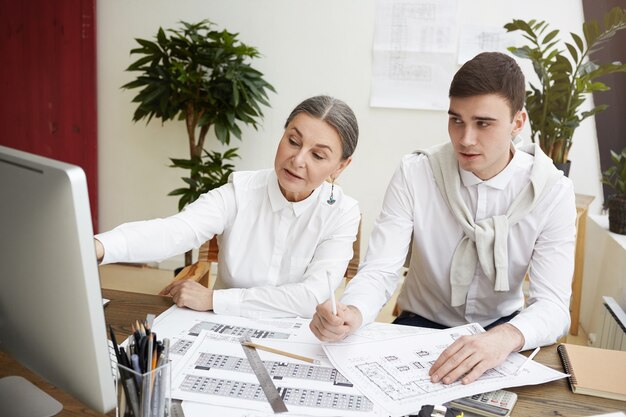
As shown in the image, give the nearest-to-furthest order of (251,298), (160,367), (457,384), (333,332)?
(160,367), (457,384), (333,332), (251,298)

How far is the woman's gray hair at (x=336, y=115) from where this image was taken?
5.57 feet

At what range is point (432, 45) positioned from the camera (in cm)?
355

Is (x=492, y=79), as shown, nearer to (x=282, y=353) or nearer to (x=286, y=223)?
(x=286, y=223)

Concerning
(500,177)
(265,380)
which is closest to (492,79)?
(500,177)

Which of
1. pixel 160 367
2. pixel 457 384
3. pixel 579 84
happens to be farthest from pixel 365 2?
pixel 160 367

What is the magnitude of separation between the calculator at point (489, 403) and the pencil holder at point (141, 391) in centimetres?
52

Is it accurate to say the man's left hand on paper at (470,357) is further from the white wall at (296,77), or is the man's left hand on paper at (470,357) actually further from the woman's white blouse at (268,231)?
the white wall at (296,77)

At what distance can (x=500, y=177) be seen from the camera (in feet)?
5.85

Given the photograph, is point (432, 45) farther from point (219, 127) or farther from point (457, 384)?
point (457, 384)

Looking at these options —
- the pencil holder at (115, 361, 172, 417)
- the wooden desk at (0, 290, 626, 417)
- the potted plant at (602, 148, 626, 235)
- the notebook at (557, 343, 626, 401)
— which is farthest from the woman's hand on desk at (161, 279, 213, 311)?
the potted plant at (602, 148, 626, 235)

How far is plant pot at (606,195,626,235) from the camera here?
2.95 meters

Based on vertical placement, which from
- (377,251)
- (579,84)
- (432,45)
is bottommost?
(377,251)

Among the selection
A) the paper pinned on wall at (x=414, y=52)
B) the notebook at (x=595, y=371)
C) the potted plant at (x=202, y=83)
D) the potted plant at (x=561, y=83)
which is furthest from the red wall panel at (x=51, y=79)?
the notebook at (x=595, y=371)

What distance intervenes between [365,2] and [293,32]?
18.4 inches
